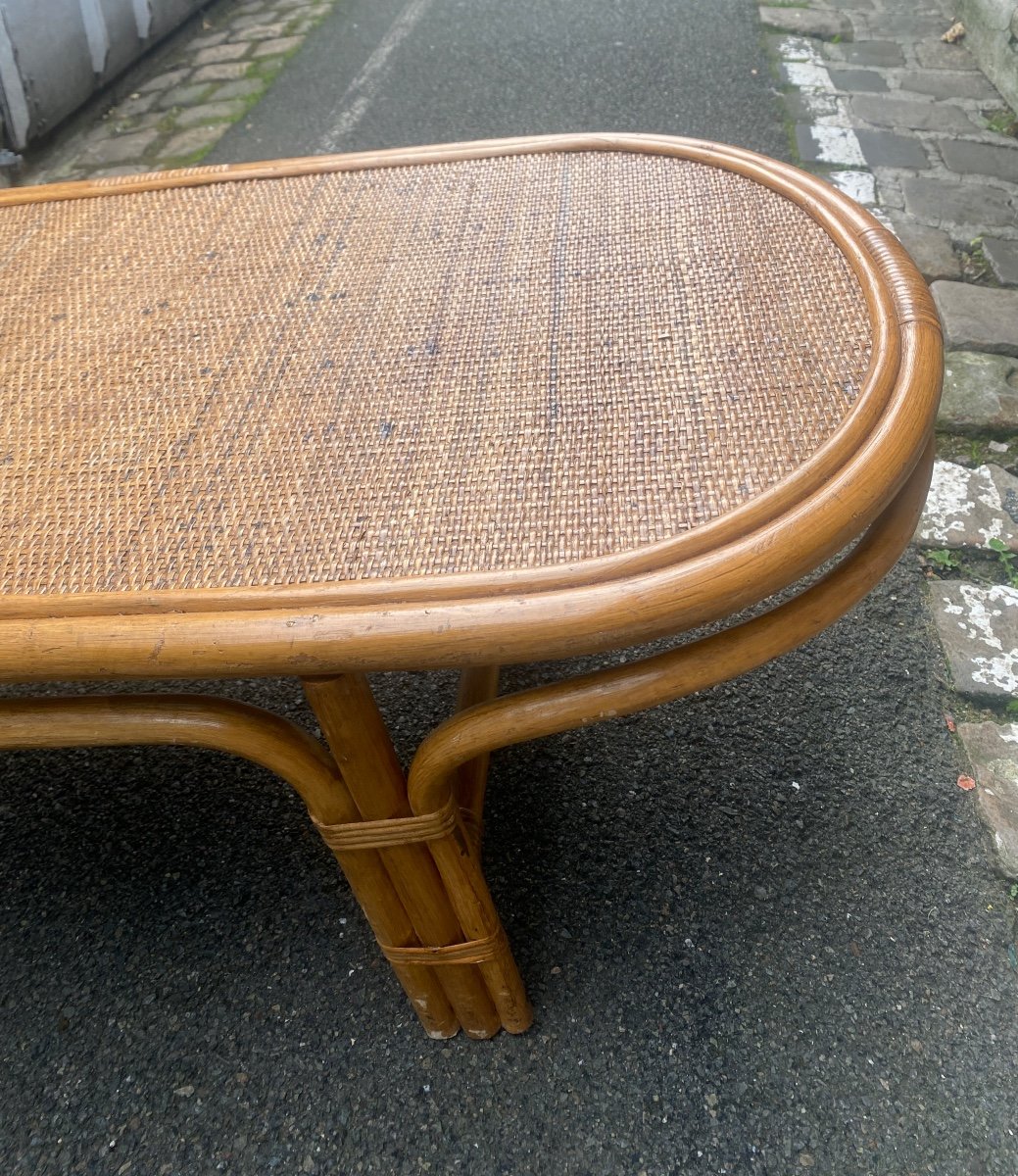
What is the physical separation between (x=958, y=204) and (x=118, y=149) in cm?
322

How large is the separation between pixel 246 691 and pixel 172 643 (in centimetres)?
108

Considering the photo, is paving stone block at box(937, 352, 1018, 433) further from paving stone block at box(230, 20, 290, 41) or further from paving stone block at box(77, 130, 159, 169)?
paving stone block at box(230, 20, 290, 41)

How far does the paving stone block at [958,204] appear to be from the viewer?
2.88 metres

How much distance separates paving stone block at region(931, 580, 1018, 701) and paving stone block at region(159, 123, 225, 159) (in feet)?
10.7

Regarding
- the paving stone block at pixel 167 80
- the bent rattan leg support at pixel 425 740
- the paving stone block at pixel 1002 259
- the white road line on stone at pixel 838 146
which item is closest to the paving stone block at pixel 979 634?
the bent rattan leg support at pixel 425 740

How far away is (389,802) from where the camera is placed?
3.29ft

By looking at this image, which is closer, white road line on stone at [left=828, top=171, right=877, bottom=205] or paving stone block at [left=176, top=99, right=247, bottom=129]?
white road line on stone at [left=828, top=171, right=877, bottom=205]

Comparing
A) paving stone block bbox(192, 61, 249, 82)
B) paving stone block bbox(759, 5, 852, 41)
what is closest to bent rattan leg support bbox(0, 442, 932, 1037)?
paving stone block bbox(759, 5, 852, 41)

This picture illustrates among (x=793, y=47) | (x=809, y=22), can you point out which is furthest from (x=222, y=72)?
(x=809, y=22)

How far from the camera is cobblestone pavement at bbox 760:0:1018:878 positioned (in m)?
1.74

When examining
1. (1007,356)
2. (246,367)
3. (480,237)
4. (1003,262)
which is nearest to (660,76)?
(1003,262)

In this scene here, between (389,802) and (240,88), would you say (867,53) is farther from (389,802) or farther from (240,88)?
(389,802)

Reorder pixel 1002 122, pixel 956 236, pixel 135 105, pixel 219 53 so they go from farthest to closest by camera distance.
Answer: pixel 219 53 → pixel 135 105 → pixel 1002 122 → pixel 956 236

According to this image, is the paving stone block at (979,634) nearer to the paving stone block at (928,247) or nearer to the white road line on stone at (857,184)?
the paving stone block at (928,247)
